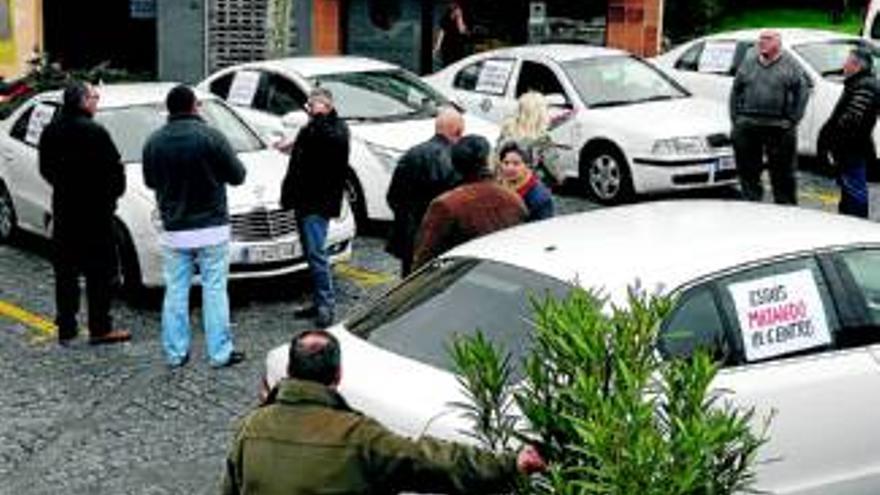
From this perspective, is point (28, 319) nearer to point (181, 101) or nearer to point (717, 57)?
point (181, 101)

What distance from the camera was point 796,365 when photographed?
657 cm

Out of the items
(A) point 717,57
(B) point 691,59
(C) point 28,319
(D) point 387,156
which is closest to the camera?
(C) point 28,319

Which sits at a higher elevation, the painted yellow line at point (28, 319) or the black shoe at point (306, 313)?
the black shoe at point (306, 313)

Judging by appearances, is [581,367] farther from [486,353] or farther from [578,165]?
[578,165]

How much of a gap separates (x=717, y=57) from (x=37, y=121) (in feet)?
26.7

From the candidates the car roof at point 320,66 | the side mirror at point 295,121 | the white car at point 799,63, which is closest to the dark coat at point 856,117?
the white car at point 799,63

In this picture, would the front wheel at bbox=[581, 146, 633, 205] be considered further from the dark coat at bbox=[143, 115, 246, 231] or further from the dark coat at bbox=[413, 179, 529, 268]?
the dark coat at bbox=[413, 179, 529, 268]

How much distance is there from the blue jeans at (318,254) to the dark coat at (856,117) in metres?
4.72

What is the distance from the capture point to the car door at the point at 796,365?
6.41 m

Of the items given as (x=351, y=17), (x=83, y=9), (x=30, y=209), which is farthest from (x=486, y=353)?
(x=83, y=9)

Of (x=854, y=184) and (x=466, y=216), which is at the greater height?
(x=466, y=216)

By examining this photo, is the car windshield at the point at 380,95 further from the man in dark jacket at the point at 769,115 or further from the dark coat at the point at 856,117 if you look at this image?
the dark coat at the point at 856,117

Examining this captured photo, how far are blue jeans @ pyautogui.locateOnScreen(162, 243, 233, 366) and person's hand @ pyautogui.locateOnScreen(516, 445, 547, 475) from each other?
17.8 feet

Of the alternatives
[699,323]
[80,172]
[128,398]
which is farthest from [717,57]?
[699,323]
